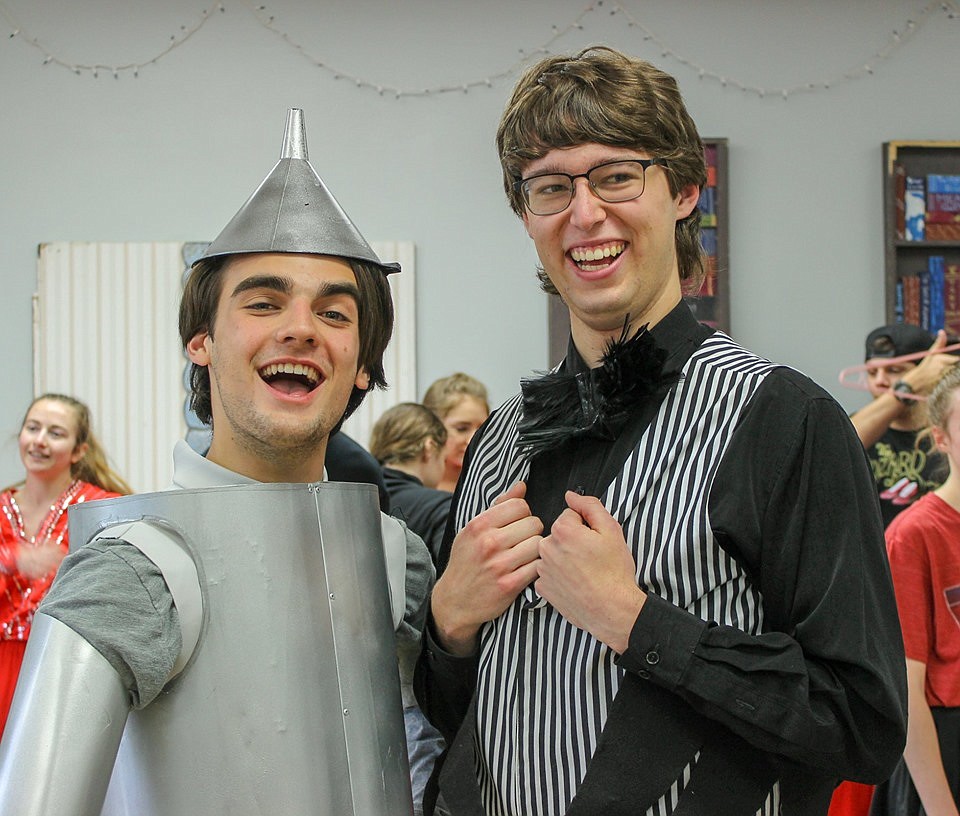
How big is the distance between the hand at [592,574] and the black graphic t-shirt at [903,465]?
2.34 meters

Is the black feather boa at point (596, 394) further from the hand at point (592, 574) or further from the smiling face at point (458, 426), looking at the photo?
the smiling face at point (458, 426)

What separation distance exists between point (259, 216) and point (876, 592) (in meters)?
0.86

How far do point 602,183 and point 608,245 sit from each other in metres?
0.07

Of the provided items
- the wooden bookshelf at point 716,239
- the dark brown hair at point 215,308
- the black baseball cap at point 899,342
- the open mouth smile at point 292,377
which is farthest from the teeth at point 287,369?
the wooden bookshelf at point 716,239

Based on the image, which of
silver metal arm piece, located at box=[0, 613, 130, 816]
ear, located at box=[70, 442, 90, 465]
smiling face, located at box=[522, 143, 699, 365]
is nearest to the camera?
silver metal arm piece, located at box=[0, 613, 130, 816]

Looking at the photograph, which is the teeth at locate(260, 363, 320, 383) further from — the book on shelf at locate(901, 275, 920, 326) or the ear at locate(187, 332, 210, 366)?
the book on shelf at locate(901, 275, 920, 326)

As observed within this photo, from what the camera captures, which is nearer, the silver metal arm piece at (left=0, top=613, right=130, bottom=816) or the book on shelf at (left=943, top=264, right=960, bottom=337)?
the silver metal arm piece at (left=0, top=613, right=130, bottom=816)

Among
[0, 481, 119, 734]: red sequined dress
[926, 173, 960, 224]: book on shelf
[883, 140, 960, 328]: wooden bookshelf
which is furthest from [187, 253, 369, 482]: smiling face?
[926, 173, 960, 224]: book on shelf

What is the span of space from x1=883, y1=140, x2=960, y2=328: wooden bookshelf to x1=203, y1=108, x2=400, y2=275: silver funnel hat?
3.34 metres

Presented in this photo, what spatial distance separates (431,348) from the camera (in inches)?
179

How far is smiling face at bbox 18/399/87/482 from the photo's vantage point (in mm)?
3713

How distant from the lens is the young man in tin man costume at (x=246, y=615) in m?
1.15

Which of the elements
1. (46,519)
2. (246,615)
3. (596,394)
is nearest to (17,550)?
(46,519)

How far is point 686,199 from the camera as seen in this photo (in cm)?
145
